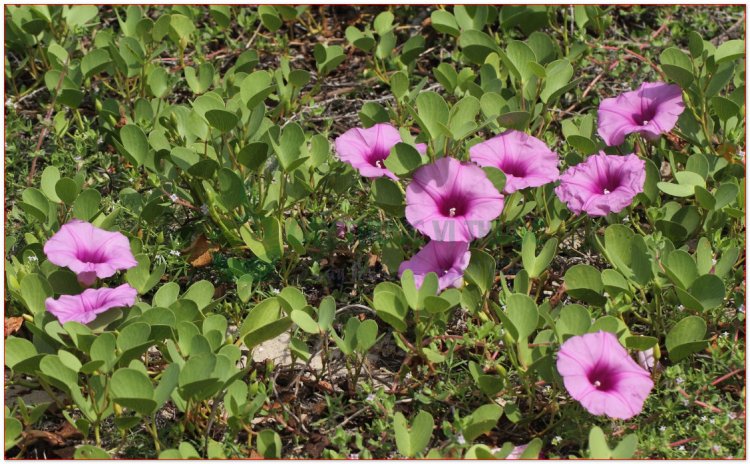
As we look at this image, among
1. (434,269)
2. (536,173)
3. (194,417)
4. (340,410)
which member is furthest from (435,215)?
(194,417)

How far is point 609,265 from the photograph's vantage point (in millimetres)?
3018

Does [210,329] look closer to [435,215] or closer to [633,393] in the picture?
[435,215]

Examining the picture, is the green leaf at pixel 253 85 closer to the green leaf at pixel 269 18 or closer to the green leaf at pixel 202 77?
the green leaf at pixel 202 77

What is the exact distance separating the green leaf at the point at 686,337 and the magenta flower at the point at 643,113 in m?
0.70

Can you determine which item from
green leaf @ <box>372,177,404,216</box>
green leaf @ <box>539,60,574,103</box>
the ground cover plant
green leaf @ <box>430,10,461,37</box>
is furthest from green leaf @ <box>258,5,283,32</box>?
green leaf @ <box>372,177,404,216</box>

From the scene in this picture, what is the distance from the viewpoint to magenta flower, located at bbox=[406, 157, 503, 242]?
262 cm

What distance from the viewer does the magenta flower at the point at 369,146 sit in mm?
2789

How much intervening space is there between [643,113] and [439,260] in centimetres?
87

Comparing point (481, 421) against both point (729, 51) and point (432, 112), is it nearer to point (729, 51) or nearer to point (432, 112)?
point (432, 112)

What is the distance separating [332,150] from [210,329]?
41.4 inches

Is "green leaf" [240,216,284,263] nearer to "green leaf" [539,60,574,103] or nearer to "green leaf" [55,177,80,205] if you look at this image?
"green leaf" [55,177,80,205]

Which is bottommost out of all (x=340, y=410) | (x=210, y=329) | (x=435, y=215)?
(x=340, y=410)

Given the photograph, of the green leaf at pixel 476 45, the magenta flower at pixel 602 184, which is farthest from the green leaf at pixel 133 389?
the green leaf at pixel 476 45

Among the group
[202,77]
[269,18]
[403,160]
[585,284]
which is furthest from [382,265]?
[269,18]
